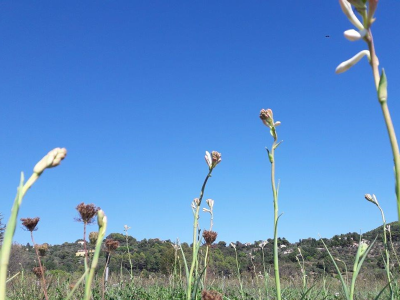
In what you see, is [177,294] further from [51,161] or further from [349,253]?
[349,253]

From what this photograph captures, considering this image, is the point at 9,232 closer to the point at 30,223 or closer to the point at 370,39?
the point at 370,39

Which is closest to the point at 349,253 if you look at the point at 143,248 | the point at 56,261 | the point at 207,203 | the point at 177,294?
the point at 143,248

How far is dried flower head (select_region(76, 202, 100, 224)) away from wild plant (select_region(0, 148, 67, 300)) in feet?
3.08

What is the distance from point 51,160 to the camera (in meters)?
0.68

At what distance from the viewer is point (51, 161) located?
0.68 metres

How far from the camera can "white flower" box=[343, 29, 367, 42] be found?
0.66 m

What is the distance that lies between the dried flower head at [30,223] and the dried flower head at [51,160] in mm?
1576

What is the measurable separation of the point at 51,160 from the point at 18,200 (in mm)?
86

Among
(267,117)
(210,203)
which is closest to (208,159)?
(267,117)

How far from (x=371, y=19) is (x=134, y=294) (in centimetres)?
415

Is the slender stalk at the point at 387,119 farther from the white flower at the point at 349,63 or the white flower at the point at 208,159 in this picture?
the white flower at the point at 208,159

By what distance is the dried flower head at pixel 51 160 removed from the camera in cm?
67

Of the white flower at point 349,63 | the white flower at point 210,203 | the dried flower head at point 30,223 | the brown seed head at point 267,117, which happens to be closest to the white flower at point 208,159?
the brown seed head at point 267,117

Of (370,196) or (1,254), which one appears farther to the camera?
(370,196)
